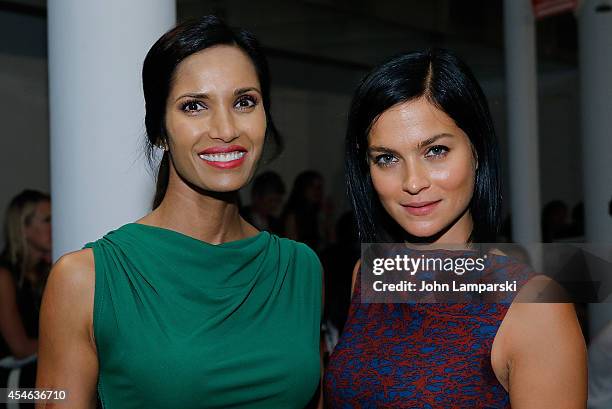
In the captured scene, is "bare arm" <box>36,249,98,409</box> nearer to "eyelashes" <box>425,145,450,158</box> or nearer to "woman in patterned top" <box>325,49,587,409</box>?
"woman in patterned top" <box>325,49,587,409</box>

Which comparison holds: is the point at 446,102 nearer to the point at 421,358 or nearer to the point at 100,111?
the point at 421,358

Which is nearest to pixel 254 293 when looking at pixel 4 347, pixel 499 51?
pixel 4 347

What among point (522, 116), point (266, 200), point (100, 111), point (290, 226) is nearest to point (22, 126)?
point (266, 200)

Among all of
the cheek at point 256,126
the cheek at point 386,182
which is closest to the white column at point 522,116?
the cheek at point 386,182

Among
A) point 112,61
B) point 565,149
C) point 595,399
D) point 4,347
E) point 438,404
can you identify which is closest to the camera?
point 438,404

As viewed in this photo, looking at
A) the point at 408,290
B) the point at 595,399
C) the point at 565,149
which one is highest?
the point at 565,149

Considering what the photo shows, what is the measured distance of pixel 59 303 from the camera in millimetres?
1746

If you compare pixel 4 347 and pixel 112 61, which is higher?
pixel 112 61

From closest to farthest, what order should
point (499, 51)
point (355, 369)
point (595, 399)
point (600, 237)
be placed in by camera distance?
point (355, 369) < point (595, 399) < point (600, 237) < point (499, 51)

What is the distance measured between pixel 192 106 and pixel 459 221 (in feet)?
2.21

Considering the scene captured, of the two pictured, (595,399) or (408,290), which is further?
(595,399)

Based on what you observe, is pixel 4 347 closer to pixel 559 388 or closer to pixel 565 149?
pixel 559 388

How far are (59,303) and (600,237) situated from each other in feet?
14.1

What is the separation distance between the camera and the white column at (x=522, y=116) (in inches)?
253
